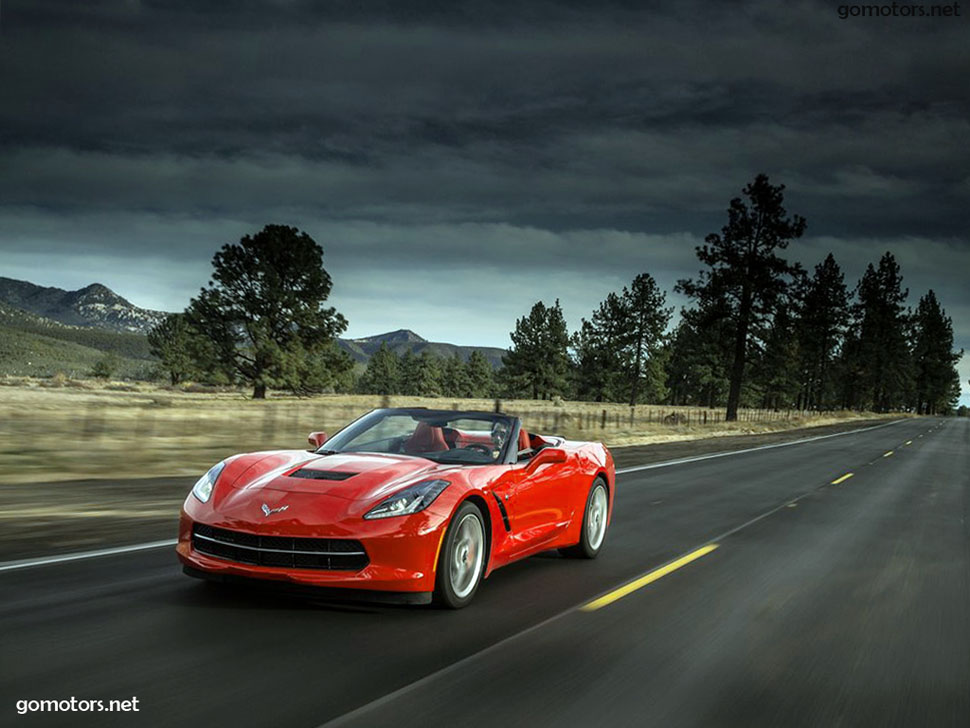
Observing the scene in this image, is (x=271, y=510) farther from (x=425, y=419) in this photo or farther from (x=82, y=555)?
(x=82, y=555)

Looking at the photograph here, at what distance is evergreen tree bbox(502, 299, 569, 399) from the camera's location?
3561 inches

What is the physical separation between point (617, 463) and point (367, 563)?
A: 15.3 meters

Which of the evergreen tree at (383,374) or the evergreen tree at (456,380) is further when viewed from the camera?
the evergreen tree at (456,380)

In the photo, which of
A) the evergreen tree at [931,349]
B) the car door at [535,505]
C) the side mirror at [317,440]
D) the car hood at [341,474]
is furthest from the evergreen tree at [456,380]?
the car hood at [341,474]

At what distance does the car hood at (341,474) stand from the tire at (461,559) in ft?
1.10

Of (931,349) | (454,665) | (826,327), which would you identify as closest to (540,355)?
(826,327)

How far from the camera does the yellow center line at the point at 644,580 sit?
6195mm

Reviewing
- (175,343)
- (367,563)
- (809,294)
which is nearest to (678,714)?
(367,563)

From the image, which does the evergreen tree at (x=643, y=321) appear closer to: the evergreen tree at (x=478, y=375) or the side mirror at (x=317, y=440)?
the evergreen tree at (x=478, y=375)

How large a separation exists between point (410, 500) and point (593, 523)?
10.4ft

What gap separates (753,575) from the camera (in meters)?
7.64

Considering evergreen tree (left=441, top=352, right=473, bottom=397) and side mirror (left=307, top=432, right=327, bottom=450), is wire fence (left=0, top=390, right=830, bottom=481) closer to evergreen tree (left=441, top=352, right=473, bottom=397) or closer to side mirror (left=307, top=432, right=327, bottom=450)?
side mirror (left=307, top=432, right=327, bottom=450)

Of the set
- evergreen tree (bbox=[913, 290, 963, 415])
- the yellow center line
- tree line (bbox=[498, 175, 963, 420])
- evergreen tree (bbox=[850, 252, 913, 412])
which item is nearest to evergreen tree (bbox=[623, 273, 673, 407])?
tree line (bbox=[498, 175, 963, 420])

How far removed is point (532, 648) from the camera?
4945 mm
